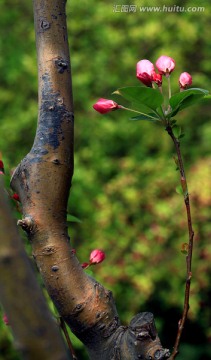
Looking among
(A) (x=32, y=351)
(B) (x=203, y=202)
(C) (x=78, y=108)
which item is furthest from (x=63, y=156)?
(C) (x=78, y=108)

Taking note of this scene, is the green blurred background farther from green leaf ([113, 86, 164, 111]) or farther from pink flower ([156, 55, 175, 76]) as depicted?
green leaf ([113, 86, 164, 111])

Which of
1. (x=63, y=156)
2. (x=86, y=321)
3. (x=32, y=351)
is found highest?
(x=63, y=156)

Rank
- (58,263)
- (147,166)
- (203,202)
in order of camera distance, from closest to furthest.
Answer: (58,263) → (203,202) → (147,166)

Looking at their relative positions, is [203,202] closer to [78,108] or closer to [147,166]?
[147,166]

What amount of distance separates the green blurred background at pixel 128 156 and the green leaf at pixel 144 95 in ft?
8.25

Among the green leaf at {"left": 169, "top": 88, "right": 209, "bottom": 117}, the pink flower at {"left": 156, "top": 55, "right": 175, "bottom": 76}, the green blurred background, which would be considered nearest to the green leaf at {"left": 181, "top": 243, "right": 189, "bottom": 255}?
the green leaf at {"left": 169, "top": 88, "right": 209, "bottom": 117}

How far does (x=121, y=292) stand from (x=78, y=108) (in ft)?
4.52

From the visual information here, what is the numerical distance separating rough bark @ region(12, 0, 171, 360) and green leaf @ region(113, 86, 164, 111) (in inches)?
3.6

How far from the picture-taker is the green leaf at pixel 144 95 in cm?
104

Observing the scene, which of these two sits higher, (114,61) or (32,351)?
(114,61)

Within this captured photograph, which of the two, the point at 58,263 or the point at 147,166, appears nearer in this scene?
the point at 58,263

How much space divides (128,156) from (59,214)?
393 centimetres

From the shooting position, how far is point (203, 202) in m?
3.98

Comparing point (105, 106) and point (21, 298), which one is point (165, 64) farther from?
point (21, 298)
